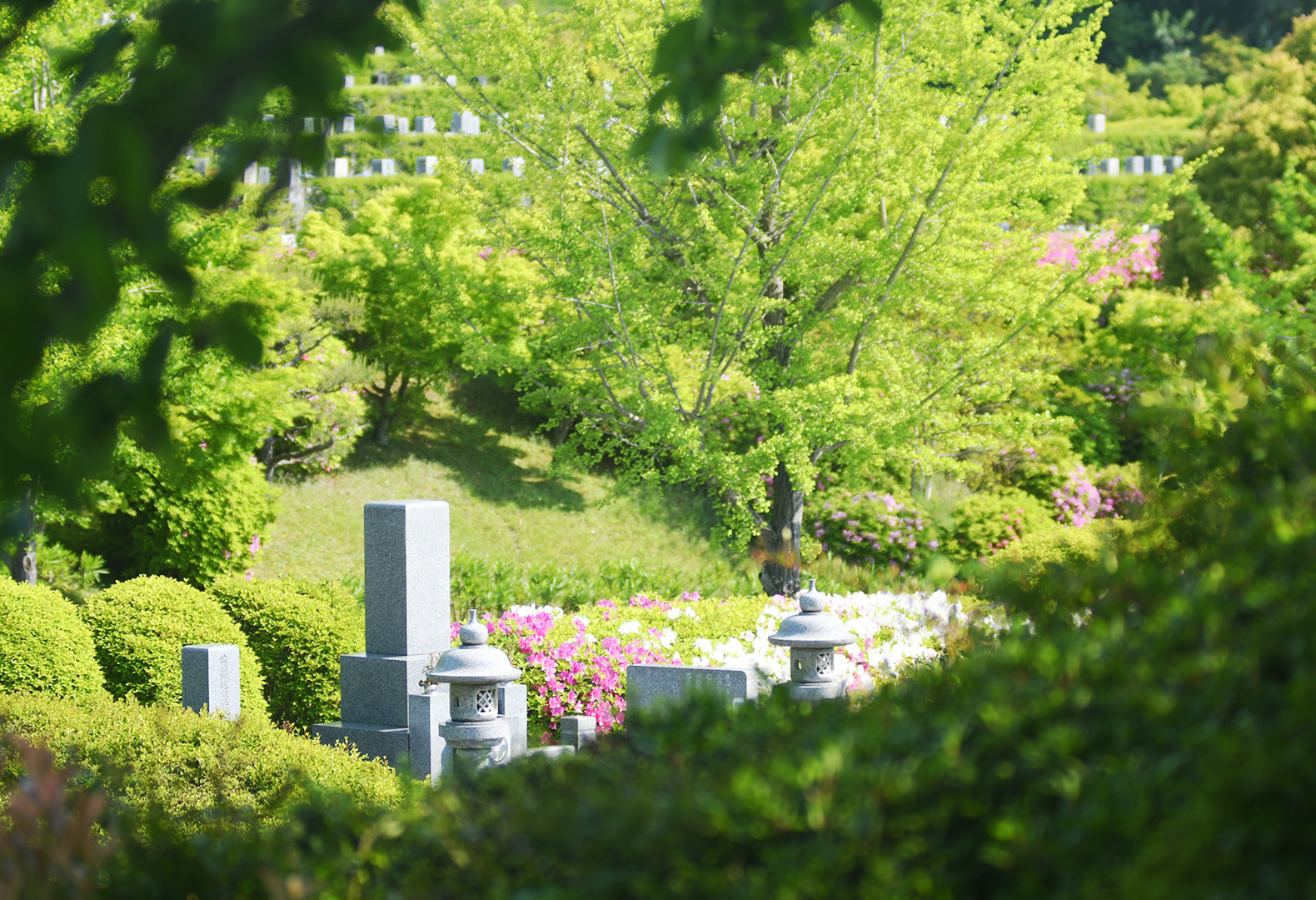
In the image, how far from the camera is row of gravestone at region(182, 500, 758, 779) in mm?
7355

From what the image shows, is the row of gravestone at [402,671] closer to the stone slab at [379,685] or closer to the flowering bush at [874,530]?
the stone slab at [379,685]

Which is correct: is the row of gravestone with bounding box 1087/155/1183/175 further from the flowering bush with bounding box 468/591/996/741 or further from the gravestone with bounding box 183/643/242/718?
the gravestone with bounding box 183/643/242/718

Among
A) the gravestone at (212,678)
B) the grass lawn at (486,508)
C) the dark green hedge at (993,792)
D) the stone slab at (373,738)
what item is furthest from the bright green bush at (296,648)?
the dark green hedge at (993,792)

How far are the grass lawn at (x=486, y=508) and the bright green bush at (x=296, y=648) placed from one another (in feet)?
21.7

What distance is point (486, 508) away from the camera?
721 inches

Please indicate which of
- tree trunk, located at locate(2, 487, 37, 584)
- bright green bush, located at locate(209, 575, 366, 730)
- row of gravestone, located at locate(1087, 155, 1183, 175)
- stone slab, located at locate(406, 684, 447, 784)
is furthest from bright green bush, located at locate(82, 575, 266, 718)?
row of gravestone, located at locate(1087, 155, 1183, 175)

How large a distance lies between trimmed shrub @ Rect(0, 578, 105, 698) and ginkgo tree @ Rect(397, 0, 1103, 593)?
4266 millimetres

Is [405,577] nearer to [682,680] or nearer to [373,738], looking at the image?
[373,738]

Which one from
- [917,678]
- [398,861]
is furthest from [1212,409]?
[398,861]

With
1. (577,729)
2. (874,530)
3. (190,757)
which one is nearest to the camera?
(190,757)

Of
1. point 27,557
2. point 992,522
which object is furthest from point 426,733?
point 992,522

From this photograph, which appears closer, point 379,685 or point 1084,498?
point 379,685

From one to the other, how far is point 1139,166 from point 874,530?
2290 centimetres

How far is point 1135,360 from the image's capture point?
1806 cm
